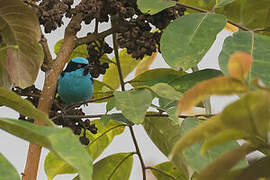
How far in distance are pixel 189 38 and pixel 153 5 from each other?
0.13m

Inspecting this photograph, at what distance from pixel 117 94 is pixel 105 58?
0.51 meters

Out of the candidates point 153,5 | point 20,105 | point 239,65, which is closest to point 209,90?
point 239,65

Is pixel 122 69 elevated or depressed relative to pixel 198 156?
elevated

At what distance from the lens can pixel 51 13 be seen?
125 cm

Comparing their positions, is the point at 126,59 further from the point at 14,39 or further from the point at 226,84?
the point at 226,84

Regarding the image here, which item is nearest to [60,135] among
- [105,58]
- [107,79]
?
[105,58]

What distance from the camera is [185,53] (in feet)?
3.32

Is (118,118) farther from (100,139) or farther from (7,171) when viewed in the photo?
(7,171)

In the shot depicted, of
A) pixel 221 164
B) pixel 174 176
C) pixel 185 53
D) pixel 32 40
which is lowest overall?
pixel 174 176

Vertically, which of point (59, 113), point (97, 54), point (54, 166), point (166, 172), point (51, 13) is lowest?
point (166, 172)

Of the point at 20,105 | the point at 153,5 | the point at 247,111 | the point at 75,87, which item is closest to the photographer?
the point at 247,111

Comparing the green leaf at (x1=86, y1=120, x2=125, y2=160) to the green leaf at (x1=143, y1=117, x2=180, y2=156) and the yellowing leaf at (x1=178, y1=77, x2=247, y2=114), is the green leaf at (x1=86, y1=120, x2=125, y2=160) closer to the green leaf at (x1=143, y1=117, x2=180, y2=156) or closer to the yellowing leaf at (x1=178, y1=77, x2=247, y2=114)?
the green leaf at (x1=143, y1=117, x2=180, y2=156)

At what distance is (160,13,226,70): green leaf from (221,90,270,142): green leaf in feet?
1.80

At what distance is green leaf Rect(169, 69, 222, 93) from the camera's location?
117 cm
